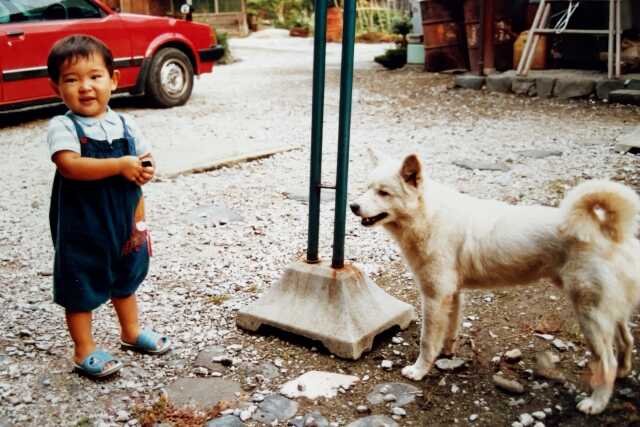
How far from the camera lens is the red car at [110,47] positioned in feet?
26.3

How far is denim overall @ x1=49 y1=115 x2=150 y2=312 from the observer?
8.63 feet

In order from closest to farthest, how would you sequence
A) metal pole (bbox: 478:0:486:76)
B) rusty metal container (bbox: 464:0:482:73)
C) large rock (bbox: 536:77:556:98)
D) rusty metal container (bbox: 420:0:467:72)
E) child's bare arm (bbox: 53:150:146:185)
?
child's bare arm (bbox: 53:150:146:185) < large rock (bbox: 536:77:556:98) < metal pole (bbox: 478:0:486:76) < rusty metal container (bbox: 464:0:482:73) < rusty metal container (bbox: 420:0:467:72)

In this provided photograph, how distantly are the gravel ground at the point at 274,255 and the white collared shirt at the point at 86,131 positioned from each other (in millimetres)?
1052

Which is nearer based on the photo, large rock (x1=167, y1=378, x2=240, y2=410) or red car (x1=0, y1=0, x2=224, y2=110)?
large rock (x1=167, y1=378, x2=240, y2=410)

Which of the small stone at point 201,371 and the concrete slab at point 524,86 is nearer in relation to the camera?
the small stone at point 201,371

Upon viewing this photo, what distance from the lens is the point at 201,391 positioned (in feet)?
9.20

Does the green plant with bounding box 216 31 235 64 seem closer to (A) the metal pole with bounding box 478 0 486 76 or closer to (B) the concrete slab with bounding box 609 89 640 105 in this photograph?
(A) the metal pole with bounding box 478 0 486 76

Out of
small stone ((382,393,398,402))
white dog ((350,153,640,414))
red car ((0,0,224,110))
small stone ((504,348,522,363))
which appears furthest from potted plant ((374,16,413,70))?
small stone ((382,393,398,402))

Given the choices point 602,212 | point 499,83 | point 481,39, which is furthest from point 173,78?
point 602,212

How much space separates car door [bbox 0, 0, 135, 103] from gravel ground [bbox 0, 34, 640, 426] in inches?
22.9

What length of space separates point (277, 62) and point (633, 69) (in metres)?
9.35

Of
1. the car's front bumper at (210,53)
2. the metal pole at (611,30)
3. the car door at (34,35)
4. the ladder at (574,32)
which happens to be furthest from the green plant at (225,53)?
the metal pole at (611,30)

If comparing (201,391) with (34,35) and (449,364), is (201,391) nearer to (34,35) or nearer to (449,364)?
(449,364)

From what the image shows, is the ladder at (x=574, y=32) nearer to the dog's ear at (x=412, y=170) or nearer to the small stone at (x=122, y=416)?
the dog's ear at (x=412, y=170)
